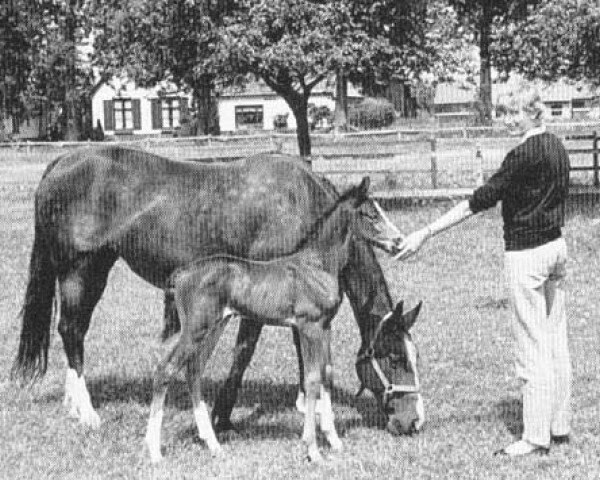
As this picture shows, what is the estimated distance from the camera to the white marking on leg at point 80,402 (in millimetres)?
7691

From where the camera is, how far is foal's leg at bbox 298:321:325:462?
261 inches

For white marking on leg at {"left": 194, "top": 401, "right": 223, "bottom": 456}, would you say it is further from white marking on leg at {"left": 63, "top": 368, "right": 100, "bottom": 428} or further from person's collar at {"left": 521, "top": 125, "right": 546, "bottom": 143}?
person's collar at {"left": 521, "top": 125, "right": 546, "bottom": 143}

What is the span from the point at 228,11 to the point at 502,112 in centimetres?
1637

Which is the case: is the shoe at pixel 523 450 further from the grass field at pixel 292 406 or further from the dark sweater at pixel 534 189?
the dark sweater at pixel 534 189

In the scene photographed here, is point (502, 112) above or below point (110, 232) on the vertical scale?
above

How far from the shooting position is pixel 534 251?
649 cm

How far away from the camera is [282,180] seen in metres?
7.60

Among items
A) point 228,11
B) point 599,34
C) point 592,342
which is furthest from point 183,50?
point 592,342

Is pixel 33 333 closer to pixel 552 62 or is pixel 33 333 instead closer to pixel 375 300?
pixel 375 300

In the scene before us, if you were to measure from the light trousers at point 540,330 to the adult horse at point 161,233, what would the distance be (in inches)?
31.7

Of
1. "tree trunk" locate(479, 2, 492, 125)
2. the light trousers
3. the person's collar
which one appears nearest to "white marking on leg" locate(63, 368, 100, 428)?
the light trousers

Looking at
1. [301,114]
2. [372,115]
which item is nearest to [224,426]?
[301,114]

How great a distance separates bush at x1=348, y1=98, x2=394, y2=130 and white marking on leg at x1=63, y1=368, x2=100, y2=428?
159ft

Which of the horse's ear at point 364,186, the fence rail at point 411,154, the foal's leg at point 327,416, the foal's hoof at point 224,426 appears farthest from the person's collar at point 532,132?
the fence rail at point 411,154
